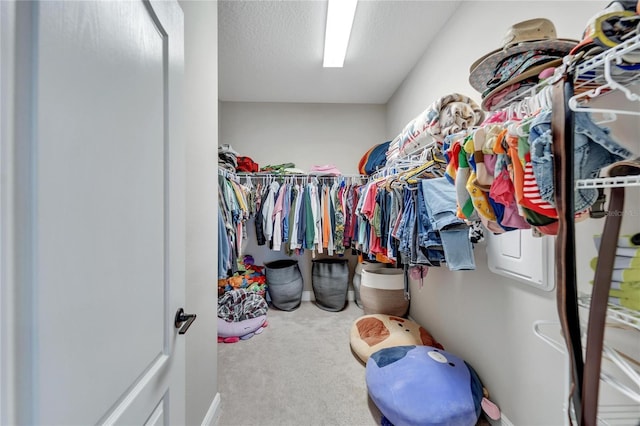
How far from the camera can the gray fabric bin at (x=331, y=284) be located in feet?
9.41

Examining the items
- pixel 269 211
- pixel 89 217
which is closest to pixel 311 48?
pixel 269 211

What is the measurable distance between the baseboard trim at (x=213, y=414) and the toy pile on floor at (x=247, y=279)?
1.34 meters

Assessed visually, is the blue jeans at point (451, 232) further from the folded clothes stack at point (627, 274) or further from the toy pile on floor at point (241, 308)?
the toy pile on floor at point (241, 308)

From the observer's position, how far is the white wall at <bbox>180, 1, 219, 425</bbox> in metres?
1.07

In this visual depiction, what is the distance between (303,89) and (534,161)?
274 cm

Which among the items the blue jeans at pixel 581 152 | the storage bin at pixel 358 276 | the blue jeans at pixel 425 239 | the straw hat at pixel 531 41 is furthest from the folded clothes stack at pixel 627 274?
the storage bin at pixel 358 276

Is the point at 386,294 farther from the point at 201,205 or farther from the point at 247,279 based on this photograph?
the point at 201,205

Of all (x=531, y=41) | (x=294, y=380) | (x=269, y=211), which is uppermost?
(x=531, y=41)

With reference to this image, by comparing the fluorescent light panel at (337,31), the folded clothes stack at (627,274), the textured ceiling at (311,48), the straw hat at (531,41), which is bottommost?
the folded clothes stack at (627,274)

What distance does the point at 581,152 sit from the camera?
56cm

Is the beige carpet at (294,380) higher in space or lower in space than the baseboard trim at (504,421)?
lower

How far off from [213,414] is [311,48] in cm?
275

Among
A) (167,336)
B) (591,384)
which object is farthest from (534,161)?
(167,336)

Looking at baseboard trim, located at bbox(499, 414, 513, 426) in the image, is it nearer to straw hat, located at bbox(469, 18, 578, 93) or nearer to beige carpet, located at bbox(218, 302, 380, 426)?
beige carpet, located at bbox(218, 302, 380, 426)
